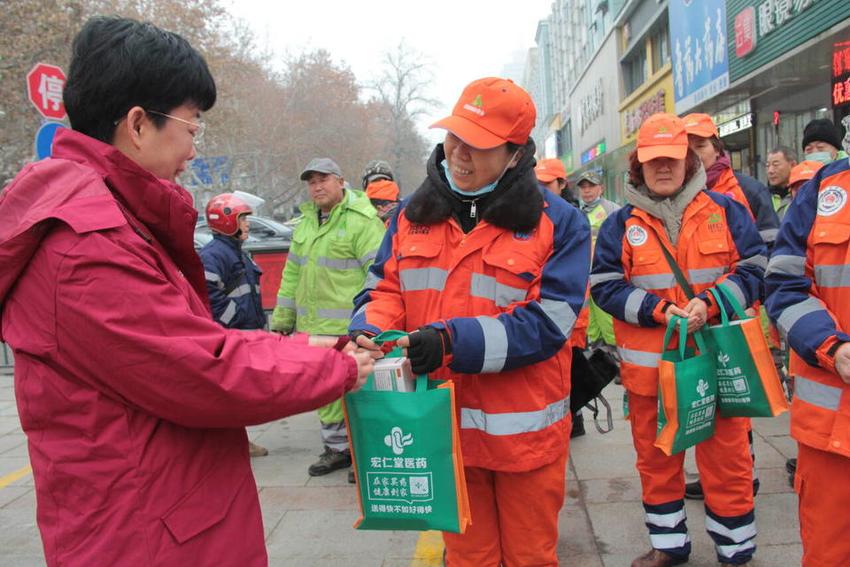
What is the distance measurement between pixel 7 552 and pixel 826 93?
14.4 metres

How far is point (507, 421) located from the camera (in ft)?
7.77

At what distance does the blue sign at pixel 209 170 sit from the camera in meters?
24.9

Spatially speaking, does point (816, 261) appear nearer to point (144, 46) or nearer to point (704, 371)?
point (704, 371)

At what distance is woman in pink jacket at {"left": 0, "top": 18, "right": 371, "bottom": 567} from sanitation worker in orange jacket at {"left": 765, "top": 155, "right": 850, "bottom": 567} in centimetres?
160

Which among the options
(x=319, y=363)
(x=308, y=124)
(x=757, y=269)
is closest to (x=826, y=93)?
(x=757, y=269)

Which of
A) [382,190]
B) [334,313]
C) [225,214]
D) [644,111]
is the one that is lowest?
[334,313]

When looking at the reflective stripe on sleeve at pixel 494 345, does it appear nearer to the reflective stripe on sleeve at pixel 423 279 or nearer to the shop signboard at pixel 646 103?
the reflective stripe on sleeve at pixel 423 279

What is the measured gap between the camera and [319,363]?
65.2 inches

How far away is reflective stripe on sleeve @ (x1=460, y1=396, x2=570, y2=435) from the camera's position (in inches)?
93.2

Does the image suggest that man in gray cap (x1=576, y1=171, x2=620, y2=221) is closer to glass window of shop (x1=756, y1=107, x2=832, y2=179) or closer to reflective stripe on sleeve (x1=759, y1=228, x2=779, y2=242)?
reflective stripe on sleeve (x1=759, y1=228, x2=779, y2=242)

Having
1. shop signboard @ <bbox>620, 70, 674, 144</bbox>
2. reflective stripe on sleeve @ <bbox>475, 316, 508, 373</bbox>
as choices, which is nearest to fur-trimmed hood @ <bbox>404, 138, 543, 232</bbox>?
reflective stripe on sleeve @ <bbox>475, 316, 508, 373</bbox>

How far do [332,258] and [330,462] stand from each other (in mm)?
1435

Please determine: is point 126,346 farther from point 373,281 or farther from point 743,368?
point 743,368

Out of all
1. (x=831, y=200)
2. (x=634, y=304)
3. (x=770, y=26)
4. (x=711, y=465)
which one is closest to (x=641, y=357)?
(x=634, y=304)
